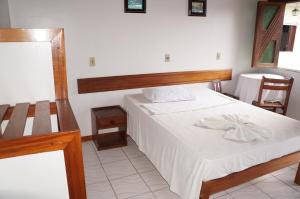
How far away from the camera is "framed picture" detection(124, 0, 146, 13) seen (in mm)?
2961

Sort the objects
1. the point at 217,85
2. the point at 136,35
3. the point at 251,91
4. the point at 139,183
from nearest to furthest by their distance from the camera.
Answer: the point at 139,183 < the point at 136,35 < the point at 251,91 < the point at 217,85

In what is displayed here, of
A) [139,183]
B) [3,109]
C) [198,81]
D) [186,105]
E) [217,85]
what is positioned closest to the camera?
[3,109]

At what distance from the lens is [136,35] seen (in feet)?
10.3

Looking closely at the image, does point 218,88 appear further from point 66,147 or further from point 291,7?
point 66,147

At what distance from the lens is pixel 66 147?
1033mm

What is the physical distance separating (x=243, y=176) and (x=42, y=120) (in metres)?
1.51

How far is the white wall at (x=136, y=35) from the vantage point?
2736mm

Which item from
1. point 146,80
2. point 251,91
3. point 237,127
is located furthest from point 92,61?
point 251,91

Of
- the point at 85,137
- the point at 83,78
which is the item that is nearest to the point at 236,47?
the point at 83,78

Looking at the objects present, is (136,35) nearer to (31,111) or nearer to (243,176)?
(31,111)

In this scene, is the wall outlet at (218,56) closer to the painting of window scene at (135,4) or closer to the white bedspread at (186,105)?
the white bedspread at (186,105)

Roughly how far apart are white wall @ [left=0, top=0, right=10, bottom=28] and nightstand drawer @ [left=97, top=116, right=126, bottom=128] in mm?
1376

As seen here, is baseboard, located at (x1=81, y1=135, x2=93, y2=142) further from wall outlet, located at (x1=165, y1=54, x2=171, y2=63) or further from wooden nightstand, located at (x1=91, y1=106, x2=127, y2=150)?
wall outlet, located at (x1=165, y1=54, x2=171, y2=63)

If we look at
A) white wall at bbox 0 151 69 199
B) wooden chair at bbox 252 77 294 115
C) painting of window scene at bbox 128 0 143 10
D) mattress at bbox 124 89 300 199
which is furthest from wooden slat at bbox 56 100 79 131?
wooden chair at bbox 252 77 294 115
